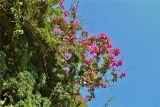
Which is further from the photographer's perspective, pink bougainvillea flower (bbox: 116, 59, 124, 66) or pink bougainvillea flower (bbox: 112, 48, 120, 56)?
pink bougainvillea flower (bbox: 116, 59, 124, 66)

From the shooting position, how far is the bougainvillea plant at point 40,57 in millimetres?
7605

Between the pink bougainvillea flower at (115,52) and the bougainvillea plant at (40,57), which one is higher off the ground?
the pink bougainvillea flower at (115,52)

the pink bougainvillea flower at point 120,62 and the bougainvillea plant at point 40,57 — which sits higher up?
the pink bougainvillea flower at point 120,62

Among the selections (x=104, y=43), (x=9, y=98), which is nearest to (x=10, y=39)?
(x=9, y=98)

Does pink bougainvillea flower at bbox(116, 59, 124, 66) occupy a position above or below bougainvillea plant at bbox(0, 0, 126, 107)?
above

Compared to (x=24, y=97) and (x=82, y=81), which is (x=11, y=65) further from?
(x=82, y=81)

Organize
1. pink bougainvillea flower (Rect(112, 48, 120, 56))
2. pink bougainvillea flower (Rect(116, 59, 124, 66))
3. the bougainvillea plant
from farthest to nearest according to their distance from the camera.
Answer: pink bougainvillea flower (Rect(116, 59, 124, 66)) < pink bougainvillea flower (Rect(112, 48, 120, 56)) < the bougainvillea plant

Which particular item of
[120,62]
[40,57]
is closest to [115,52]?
[120,62]

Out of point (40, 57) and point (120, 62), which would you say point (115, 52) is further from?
point (40, 57)

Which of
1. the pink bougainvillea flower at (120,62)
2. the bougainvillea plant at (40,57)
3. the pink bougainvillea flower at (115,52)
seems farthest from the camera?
the pink bougainvillea flower at (120,62)

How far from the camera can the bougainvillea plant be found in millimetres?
7605

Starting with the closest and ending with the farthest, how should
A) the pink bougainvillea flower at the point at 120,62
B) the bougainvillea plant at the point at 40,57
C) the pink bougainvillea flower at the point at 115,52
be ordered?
the bougainvillea plant at the point at 40,57, the pink bougainvillea flower at the point at 115,52, the pink bougainvillea flower at the point at 120,62

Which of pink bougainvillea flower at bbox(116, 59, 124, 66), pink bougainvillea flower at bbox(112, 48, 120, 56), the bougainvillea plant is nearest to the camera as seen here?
the bougainvillea plant

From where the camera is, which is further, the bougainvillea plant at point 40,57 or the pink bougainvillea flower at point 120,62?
the pink bougainvillea flower at point 120,62
